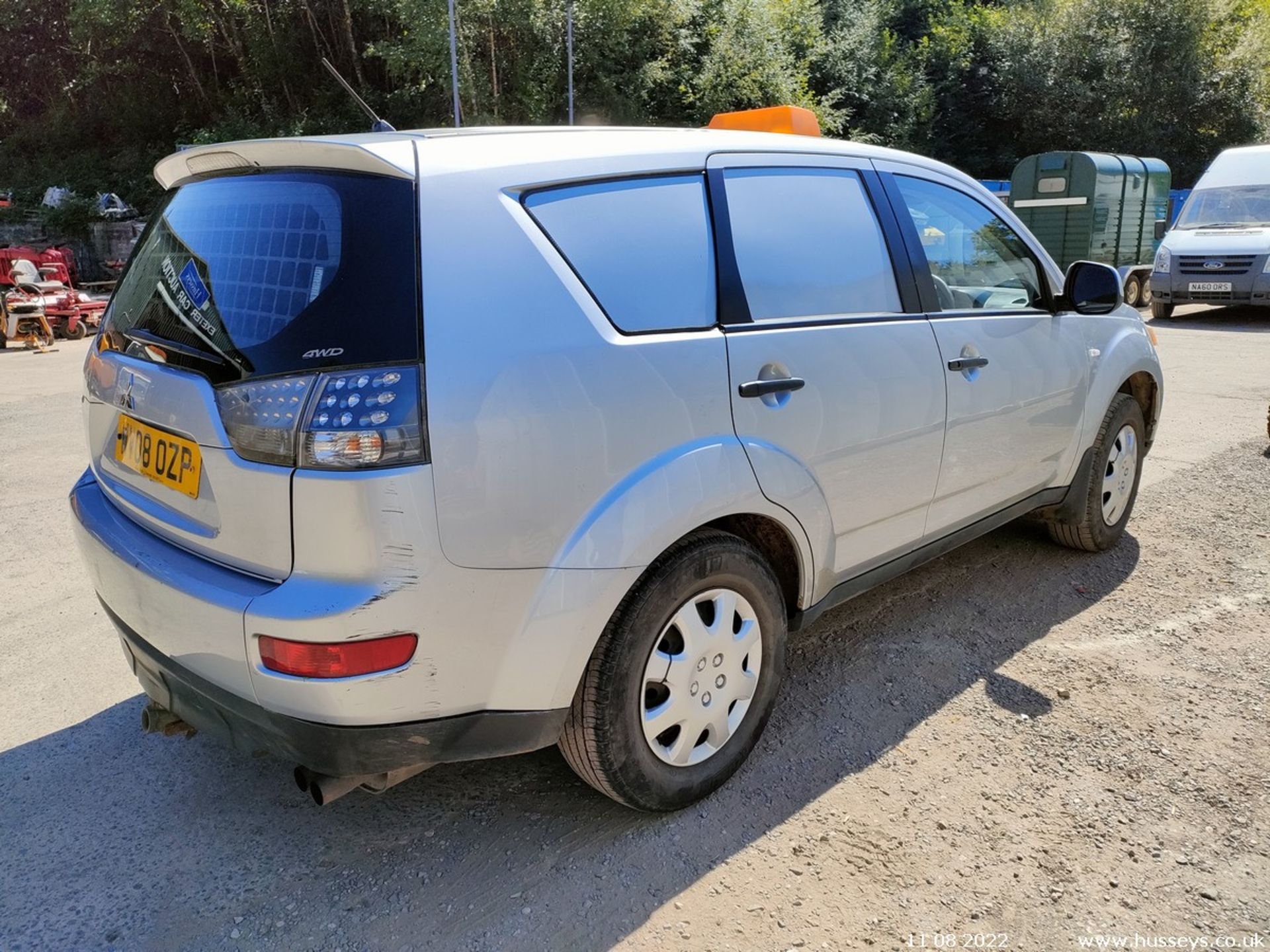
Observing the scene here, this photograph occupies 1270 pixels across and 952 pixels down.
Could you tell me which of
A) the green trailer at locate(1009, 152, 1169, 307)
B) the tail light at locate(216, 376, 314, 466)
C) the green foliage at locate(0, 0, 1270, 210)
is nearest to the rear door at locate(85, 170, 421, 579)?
the tail light at locate(216, 376, 314, 466)

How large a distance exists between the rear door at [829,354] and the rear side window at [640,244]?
0.29 ft

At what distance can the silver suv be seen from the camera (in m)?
1.94

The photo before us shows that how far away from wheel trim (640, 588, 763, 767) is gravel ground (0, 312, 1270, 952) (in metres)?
0.22

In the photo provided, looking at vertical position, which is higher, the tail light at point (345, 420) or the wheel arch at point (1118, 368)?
the tail light at point (345, 420)

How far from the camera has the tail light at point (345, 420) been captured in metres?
1.89

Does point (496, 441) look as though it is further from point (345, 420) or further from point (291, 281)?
point (291, 281)

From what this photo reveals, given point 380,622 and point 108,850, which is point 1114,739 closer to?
point 380,622

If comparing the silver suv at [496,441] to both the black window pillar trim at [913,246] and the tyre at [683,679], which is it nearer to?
the tyre at [683,679]

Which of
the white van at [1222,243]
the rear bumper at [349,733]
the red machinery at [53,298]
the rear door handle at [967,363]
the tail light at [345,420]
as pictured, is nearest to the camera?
the tail light at [345,420]

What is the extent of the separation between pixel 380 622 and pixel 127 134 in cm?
3151

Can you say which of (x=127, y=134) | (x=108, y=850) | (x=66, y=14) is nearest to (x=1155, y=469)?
(x=108, y=850)

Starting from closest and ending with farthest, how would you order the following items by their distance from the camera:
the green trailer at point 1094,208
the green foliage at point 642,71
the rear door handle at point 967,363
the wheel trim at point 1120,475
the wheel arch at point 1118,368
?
the rear door handle at point 967,363 → the wheel arch at point 1118,368 → the wheel trim at point 1120,475 → the green trailer at point 1094,208 → the green foliage at point 642,71
